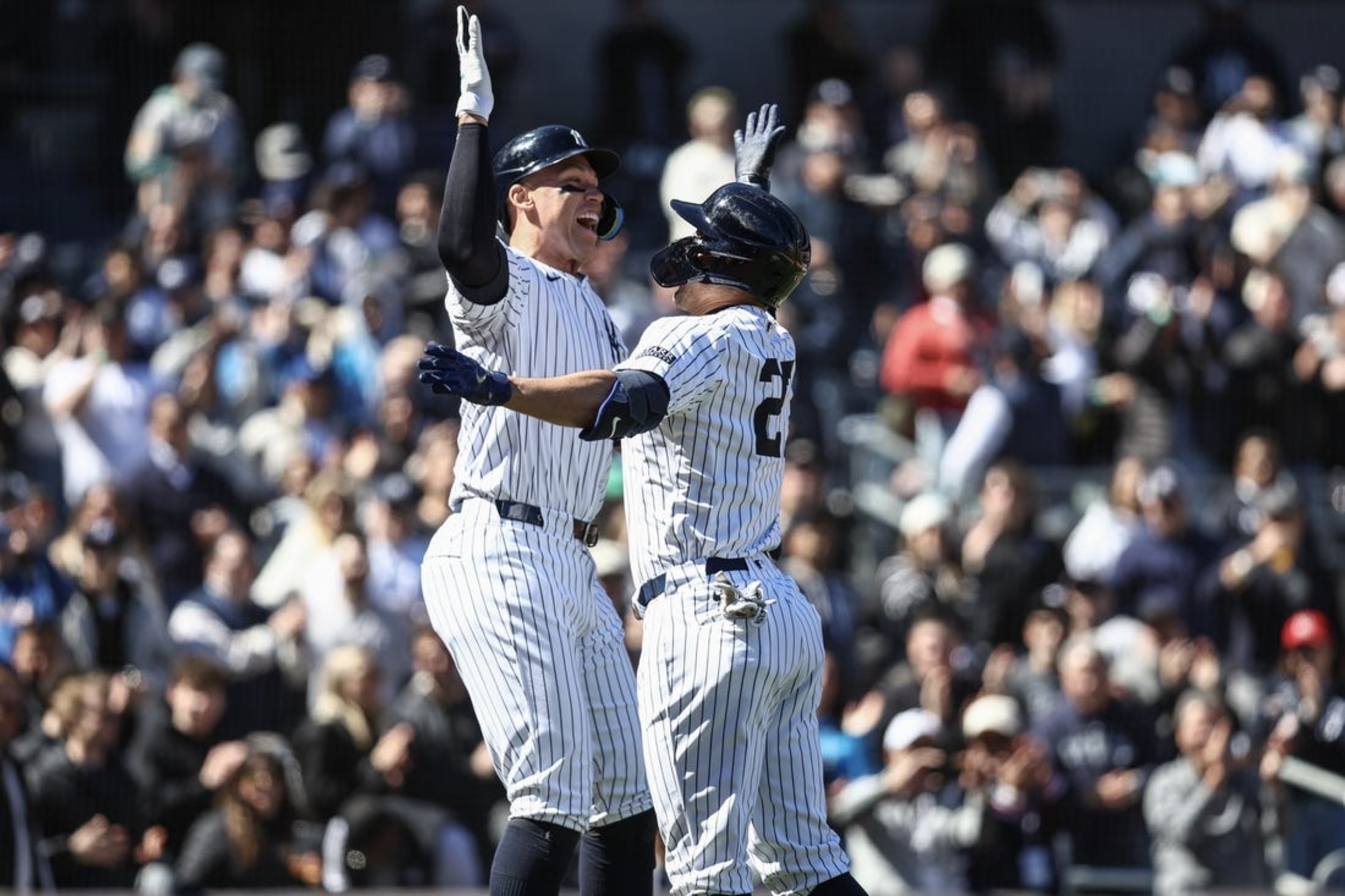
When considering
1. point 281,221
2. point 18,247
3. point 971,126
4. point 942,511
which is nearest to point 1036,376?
point 942,511

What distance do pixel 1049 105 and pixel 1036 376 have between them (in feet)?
10.6

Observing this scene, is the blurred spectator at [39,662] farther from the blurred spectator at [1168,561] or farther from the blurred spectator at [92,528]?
the blurred spectator at [1168,561]

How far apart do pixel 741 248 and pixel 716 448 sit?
436mm

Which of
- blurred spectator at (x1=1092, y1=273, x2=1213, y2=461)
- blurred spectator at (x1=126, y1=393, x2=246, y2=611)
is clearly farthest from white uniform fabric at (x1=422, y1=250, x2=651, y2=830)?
blurred spectator at (x1=1092, y1=273, x2=1213, y2=461)

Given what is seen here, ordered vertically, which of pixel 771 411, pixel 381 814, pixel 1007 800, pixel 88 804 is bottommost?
pixel 1007 800

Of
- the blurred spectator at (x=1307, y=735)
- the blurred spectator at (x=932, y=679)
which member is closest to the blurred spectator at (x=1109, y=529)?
the blurred spectator at (x=1307, y=735)

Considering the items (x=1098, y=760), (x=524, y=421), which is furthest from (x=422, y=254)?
(x=524, y=421)

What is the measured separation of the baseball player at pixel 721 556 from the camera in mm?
4859

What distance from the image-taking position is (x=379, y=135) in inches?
454

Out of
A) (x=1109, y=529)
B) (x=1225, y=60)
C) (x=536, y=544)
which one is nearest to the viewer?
(x=536, y=544)

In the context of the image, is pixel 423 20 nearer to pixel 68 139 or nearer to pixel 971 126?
pixel 68 139

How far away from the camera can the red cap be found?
898 centimetres

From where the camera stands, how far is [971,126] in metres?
12.9

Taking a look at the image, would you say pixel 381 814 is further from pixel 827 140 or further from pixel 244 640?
pixel 827 140
